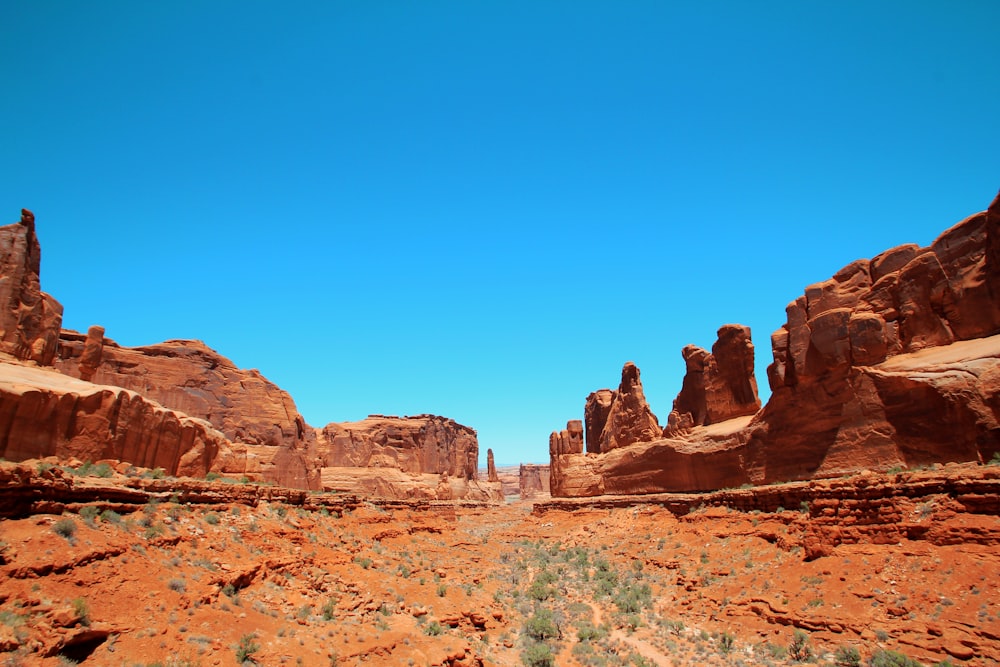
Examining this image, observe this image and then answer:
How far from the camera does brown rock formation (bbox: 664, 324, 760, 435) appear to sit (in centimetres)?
3438

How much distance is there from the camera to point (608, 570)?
26750 millimetres

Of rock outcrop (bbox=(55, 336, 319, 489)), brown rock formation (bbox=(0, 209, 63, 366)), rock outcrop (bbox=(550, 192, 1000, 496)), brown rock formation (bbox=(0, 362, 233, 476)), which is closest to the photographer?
brown rock formation (bbox=(0, 362, 233, 476))

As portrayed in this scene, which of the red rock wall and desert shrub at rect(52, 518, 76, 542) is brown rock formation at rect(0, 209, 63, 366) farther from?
the red rock wall

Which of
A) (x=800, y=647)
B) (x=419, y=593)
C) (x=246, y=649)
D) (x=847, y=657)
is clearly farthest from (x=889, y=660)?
(x=246, y=649)

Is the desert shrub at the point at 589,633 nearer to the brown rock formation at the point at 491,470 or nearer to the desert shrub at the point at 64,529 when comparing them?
the desert shrub at the point at 64,529

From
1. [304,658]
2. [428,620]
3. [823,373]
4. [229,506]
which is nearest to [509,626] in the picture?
[428,620]

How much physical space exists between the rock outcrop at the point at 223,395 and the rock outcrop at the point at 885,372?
28.1 metres

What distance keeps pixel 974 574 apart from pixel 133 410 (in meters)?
24.2

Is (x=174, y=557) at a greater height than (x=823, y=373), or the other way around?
(x=823, y=373)

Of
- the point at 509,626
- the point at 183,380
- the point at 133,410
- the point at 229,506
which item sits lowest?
the point at 509,626

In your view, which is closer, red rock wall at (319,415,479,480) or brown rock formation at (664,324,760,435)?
brown rock formation at (664,324,760,435)

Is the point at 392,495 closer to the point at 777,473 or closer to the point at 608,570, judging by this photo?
the point at 608,570

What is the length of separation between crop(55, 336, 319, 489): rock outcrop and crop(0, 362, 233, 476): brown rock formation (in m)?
14.3

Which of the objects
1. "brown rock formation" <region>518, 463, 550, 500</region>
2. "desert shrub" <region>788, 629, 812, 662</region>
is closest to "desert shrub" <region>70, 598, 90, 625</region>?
"desert shrub" <region>788, 629, 812, 662</region>
